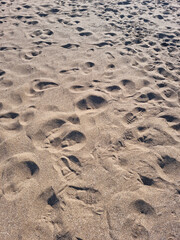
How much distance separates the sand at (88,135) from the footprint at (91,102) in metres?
0.02

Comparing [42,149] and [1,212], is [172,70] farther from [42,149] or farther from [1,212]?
[1,212]

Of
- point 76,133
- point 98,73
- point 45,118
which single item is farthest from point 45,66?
point 76,133

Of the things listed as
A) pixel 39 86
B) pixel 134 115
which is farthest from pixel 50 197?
pixel 39 86

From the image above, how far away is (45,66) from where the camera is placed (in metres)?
3.54

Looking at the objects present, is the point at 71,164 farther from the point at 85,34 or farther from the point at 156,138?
the point at 85,34

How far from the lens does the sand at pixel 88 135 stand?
174 cm

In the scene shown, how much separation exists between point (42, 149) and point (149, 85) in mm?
2118

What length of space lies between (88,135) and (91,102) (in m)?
0.65

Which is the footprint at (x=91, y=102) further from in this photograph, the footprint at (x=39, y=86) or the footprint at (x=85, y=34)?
the footprint at (x=85, y=34)

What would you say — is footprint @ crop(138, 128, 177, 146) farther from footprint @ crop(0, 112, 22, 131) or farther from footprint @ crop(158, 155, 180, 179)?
footprint @ crop(0, 112, 22, 131)

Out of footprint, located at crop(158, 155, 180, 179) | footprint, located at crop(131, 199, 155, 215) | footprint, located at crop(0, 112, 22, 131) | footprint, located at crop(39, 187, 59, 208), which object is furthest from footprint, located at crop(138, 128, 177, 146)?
footprint, located at crop(0, 112, 22, 131)

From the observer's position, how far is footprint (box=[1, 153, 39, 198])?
1.92 metres

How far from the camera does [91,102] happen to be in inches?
112

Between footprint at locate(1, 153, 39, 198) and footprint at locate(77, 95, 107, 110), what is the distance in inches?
40.9
